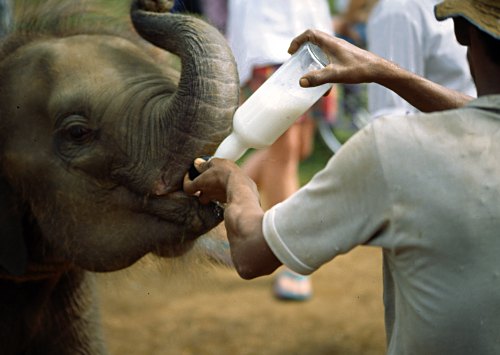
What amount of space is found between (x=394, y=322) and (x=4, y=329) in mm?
1606

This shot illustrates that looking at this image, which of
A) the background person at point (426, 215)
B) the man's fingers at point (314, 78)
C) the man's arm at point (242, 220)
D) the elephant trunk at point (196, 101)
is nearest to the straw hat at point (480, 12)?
the background person at point (426, 215)

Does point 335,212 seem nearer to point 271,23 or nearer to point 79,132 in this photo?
point 79,132

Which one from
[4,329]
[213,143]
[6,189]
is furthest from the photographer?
[4,329]

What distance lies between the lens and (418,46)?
4.03 m

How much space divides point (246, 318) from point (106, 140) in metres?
2.63

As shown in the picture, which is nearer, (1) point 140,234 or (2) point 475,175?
(2) point 475,175

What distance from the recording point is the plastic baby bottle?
90.6 inches

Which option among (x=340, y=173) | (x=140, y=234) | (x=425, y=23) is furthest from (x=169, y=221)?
(x=425, y=23)

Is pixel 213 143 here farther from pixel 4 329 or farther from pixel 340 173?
pixel 4 329

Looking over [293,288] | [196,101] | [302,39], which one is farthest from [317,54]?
[293,288]

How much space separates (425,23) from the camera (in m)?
4.02

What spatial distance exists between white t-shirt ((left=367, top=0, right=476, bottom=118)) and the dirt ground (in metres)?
1.37

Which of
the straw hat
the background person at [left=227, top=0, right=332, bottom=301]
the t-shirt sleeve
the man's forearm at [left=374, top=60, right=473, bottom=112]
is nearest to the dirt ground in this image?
the background person at [left=227, top=0, right=332, bottom=301]

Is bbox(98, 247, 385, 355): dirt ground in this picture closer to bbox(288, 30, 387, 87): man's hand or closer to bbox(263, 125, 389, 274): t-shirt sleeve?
bbox(288, 30, 387, 87): man's hand
